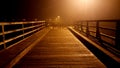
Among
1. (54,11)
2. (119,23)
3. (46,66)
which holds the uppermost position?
(54,11)

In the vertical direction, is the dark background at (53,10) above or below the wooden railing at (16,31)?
above

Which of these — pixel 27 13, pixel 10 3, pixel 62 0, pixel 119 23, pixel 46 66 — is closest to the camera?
pixel 46 66

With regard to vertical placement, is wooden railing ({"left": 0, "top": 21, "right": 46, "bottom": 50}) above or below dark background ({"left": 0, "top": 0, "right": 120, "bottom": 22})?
below

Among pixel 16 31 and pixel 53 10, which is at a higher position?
pixel 53 10

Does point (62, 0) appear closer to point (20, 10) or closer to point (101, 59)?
point (20, 10)

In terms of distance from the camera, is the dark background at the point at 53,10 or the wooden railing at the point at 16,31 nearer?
the wooden railing at the point at 16,31

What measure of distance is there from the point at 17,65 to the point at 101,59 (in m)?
2.69

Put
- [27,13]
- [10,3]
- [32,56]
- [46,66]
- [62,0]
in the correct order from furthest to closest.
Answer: [10,3], [27,13], [62,0], [32,56], [46,66]

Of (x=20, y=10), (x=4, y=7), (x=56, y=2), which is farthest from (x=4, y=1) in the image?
(x=56, y=2)

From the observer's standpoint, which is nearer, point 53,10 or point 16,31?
point 16,31

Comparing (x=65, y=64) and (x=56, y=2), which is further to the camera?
(x=56, y=2)

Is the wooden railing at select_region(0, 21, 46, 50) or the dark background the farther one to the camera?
the dark background

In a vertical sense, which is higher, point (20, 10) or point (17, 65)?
point (20, 10)

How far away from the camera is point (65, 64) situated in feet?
17.9
